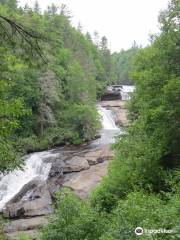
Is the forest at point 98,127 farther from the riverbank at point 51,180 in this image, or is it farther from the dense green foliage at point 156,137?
the riverbank at point 51,180

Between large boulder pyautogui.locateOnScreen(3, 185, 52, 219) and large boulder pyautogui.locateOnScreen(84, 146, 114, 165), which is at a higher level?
large boulder pyautogui.locateOnScreen(84, 146, 114, 165)

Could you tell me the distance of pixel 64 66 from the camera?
1850 inches

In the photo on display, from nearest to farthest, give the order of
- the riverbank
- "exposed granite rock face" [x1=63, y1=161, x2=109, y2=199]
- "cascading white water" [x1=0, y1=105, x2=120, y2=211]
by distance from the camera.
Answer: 1. the riverbank
2. "exposed granite rock face" [x1=63, y1=161, x2=109, y2=199]
3. "cascading white water" [x1=0, y1=105, x2=120, y2=211]

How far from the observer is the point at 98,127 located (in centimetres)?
3744

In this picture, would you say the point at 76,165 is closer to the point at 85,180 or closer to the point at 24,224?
the point at 85,180

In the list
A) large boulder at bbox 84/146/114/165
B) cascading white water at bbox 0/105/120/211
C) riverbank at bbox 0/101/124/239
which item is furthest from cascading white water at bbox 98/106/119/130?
large boulder at bbox 84/146/114/165

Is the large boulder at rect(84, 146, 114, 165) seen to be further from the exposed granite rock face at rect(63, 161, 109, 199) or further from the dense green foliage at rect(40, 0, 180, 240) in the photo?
the dense green foliage at rect(40, 0, 180, 240)

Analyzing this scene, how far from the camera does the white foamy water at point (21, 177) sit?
2223 centimetres

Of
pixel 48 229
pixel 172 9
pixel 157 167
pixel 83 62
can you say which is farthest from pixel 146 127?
pixel 83 62

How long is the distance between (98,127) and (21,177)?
14424mm

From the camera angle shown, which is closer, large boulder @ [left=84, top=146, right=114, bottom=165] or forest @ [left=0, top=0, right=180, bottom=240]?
forest @ [left=0, top=0, right=180, bottom=240]

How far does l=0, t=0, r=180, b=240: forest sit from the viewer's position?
6387 millimetres

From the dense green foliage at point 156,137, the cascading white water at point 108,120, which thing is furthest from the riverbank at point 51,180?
the cascading white water at point 108,120

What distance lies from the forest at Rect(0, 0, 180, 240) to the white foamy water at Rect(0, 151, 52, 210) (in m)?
3.78
